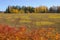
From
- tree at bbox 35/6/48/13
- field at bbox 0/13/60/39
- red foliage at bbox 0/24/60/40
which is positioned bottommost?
red foliage at bbox 0/24/60/40

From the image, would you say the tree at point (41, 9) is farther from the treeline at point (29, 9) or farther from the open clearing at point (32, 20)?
the open clearing at point (32, 20)

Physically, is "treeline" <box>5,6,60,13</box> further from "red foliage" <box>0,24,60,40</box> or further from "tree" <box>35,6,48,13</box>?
"red foliage" <box>0,24,60,40</box>

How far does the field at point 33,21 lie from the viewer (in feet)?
29.0

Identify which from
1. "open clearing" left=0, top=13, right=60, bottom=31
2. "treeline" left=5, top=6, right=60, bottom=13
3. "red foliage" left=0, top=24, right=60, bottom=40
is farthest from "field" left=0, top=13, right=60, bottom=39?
"treeline" left=5, top=6, right=60, bottom=13

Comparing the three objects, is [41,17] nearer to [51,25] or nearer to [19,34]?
[51,25]

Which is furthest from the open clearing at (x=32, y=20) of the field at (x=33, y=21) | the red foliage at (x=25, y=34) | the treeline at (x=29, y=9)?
the treeline at (x=29, y=9)

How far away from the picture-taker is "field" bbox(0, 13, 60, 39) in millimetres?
8834

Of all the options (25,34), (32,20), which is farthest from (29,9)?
(25,34)

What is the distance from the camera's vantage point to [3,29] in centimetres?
827

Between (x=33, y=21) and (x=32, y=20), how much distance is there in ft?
0.39

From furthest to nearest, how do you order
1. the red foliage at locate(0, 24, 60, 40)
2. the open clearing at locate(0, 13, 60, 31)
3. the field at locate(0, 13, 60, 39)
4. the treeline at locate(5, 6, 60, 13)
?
the treeline at locate(5, 6, 60, 13) < the open clearing at locate(0, 13, 60, 31) < the field at locate(0, 13, 60, 39) < the red foliage at locate(0, 24, 60, 40)

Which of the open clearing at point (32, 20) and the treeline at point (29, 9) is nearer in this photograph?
the open clearing at point (32, 20)

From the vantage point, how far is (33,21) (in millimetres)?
9539

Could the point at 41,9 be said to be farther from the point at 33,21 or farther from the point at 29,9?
the point at 33,21
